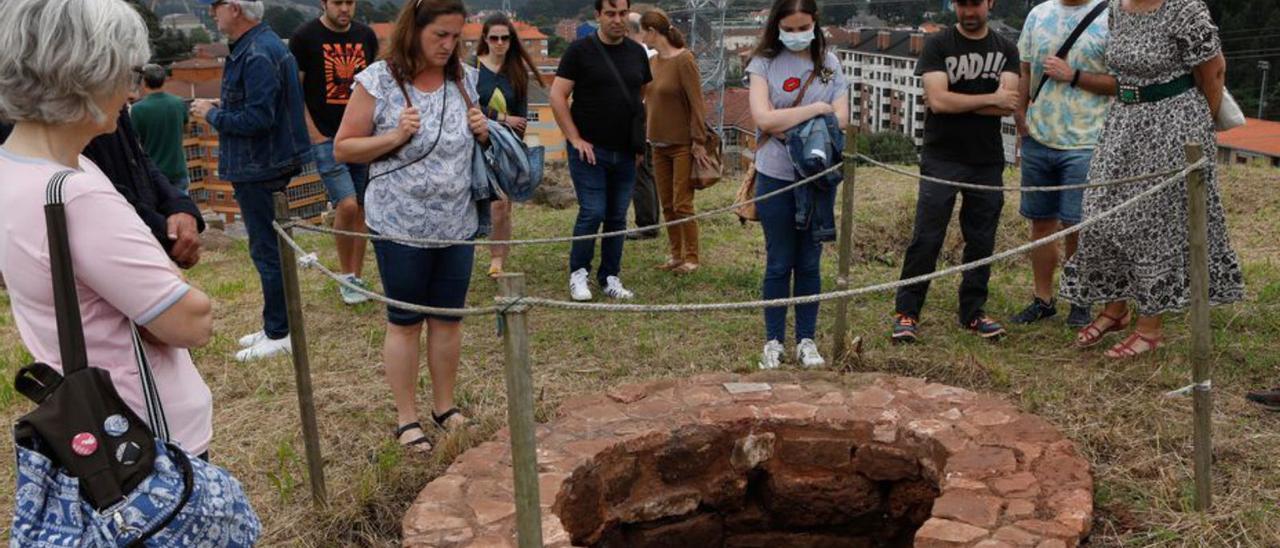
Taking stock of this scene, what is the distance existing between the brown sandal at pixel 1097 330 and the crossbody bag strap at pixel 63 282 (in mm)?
4342

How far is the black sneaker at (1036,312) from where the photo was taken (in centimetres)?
561

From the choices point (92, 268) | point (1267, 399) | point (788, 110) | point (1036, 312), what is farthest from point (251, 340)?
point (1267, 399)

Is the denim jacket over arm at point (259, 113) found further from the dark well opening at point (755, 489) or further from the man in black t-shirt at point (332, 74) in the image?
the dark well opening at point (755, 489)

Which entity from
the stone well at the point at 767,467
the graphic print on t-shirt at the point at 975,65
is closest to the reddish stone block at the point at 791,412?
the stone well at the point at 767,467

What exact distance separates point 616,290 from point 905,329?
1686mm

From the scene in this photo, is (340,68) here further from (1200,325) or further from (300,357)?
(1200,325)

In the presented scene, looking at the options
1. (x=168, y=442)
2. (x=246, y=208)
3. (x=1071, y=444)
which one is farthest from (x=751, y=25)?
(x=168, y=442)

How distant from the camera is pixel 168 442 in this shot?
7.10ft

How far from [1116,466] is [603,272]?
3.24 m

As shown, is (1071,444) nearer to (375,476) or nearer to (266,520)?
(375,476)

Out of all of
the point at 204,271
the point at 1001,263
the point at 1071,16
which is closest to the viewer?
the point at 1071,16

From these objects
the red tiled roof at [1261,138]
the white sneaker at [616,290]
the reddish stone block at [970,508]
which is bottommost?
the red tiled roof at [1261,138]

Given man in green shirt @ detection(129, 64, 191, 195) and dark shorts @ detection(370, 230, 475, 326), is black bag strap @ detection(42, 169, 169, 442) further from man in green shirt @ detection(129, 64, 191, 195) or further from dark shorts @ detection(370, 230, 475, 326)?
man in green shirt @ detection(129, 64, 191, 195)

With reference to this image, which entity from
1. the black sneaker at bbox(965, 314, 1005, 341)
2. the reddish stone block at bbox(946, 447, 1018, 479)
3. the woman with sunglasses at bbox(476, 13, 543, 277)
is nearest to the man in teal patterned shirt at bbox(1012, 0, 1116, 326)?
the black sneaker at bbox(965, 314, 1005, 341)
